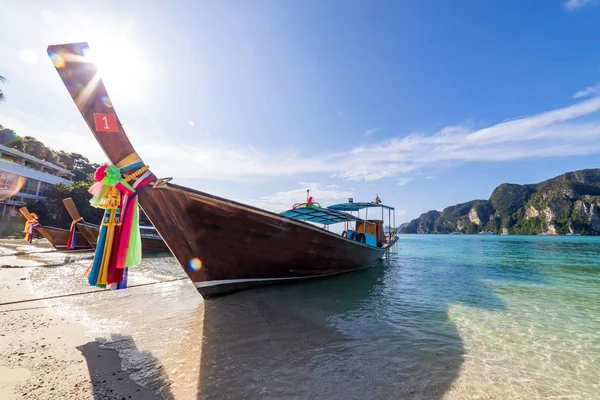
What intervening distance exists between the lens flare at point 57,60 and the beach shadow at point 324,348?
420 centimetres

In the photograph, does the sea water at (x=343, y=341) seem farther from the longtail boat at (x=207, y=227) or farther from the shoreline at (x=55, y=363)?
the longtail boat at (x=207, y=227)

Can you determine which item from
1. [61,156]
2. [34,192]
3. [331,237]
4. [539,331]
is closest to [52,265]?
[331,237]

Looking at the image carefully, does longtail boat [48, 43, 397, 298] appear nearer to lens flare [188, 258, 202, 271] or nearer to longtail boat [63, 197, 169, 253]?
lens flare [188, 258, 202, 271]

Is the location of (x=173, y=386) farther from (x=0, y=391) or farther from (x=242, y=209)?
(x=242, y=209)

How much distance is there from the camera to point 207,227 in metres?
5.53

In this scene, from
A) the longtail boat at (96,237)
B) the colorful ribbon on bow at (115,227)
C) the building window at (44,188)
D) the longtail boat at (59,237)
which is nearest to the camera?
the colorful ribbon on bow at (115,227)

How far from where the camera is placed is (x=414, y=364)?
3.54 m

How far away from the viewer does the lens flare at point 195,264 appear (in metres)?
5.76

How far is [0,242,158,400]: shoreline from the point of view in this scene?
264 centimetres

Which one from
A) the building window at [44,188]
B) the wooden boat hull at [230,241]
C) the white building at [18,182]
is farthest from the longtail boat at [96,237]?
the building window at [44,188]

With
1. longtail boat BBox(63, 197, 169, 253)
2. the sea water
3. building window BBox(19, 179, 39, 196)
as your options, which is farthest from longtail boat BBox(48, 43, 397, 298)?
building window BBox(19, 179, 39, 196)

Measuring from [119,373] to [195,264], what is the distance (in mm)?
2846

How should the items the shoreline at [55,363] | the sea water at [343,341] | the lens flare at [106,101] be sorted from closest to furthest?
the shoreline at [55,363] → the sea water at [343,341] → the lens flare at [106,101]

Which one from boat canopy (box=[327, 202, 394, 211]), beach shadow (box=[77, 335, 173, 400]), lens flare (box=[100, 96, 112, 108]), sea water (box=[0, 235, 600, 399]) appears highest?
lens flare (box=[100, 96, 112, 108])
